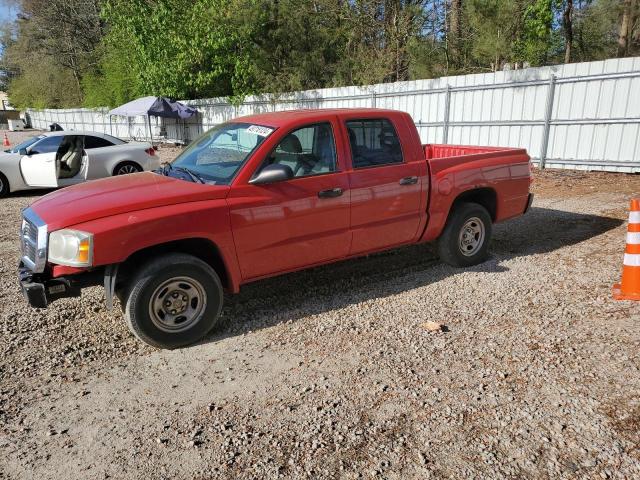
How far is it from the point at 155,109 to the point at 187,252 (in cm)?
1956

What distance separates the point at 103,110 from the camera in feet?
103

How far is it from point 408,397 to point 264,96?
19.2 m

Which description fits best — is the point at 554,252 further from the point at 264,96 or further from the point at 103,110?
the point at 103,110

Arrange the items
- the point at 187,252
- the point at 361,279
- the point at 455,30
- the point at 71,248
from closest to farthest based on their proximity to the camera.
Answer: the point at 71,248 < the point at 187,252 < the point at 361,279 < the point at 455,30

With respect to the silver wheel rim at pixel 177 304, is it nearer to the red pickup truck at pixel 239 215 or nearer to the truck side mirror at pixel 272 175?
the red pickup truck at pixel 239 215

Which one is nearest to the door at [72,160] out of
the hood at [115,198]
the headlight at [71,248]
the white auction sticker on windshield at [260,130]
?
the hood at [115,198]

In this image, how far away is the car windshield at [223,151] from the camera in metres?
4.18

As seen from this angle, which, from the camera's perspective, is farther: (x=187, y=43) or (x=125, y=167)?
(x=187, y=43)

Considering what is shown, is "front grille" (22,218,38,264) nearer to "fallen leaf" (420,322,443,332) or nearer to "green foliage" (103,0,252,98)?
"fallen leaf" (420,322,443,332)

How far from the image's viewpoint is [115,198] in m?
3.79

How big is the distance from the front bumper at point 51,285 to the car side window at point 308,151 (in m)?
1.70

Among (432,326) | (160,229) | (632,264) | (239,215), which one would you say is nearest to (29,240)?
(160,229)

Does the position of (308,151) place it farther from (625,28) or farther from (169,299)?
(625,28)

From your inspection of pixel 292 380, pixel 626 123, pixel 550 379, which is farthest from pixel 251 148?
pixel 626 123
